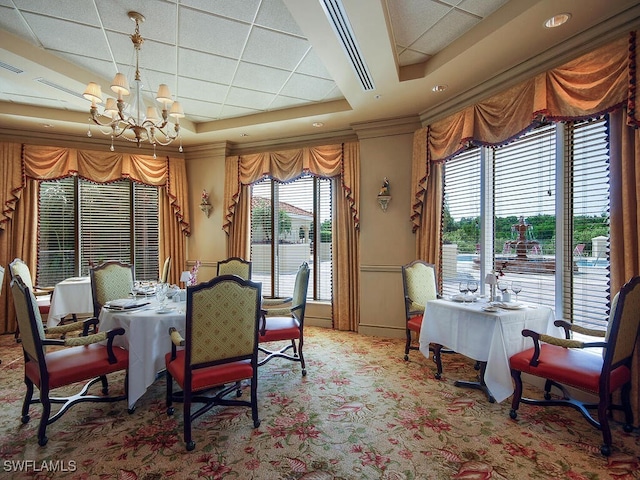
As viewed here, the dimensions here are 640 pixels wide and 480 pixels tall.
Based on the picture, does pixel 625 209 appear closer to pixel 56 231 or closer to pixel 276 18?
pixel 276 18

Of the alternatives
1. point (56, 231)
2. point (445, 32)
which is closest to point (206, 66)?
point (445, 32)

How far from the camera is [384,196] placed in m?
4.69

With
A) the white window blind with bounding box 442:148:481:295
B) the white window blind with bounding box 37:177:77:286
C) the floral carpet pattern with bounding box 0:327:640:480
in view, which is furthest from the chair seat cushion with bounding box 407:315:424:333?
the white window blind with bounding box 37:177:77:286

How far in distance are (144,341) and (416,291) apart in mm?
2819

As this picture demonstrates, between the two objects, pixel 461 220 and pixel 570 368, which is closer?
pixel 570 368

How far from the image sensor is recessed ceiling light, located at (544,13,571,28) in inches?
99.0

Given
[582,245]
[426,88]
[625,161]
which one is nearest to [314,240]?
[426,88]

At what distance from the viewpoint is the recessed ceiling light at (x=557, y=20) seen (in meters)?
2.52

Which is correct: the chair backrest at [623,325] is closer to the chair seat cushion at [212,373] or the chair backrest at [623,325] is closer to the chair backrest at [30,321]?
the chair seat cushion at [212,373]

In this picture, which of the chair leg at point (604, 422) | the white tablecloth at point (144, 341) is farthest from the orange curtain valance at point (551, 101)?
the white tablecloth at point (144, 341)

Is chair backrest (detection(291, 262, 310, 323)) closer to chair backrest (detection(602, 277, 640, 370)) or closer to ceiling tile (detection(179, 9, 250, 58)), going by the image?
ceiling tile (detection(179, 9, 250, 58))

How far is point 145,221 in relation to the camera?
5797mm

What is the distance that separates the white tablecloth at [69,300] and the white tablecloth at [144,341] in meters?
2.20

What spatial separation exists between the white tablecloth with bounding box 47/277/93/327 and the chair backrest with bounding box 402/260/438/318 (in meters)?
4.14
